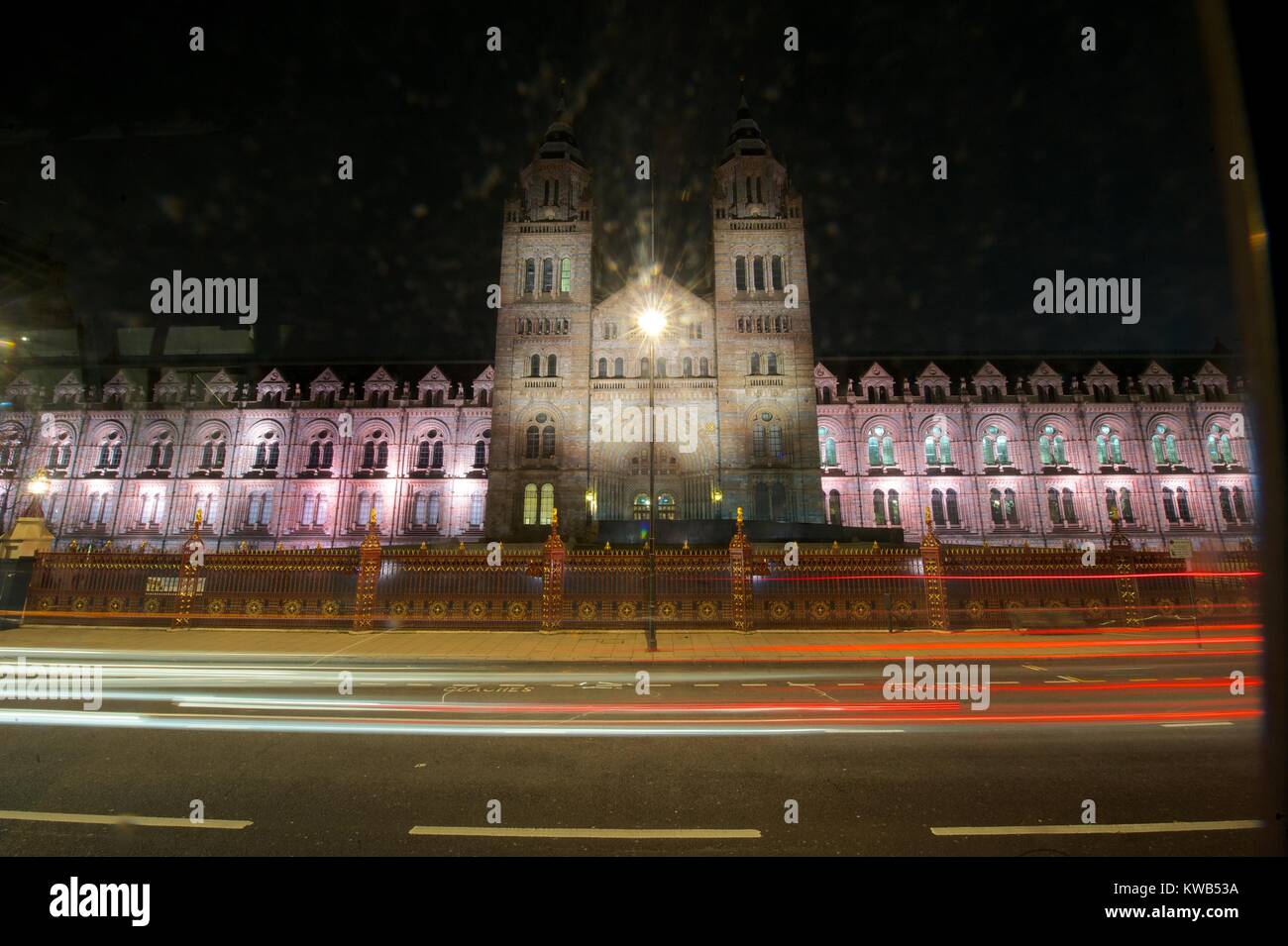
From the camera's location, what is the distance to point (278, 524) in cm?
4100

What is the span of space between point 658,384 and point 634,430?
3538 millimetres

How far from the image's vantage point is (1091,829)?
369 centimetres

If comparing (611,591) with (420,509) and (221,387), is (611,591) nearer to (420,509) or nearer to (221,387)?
(420,509)

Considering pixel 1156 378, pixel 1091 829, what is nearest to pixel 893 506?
pixel 1156 378

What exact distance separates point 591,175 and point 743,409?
21.3 m

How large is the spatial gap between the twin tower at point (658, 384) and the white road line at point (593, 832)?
28760 mm

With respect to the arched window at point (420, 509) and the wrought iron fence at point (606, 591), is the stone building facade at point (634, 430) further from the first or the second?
the wrought iron fence at point (606, 591)

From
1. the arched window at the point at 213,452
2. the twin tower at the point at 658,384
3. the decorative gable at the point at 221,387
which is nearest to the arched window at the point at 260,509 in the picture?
the arched window at the point at 213,452

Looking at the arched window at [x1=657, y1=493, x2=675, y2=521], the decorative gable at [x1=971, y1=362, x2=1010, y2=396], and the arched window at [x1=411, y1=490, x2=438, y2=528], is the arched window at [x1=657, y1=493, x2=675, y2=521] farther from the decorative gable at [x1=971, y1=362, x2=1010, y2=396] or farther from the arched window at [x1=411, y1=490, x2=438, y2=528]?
the decorative gable at [x1=971, y1=362, x2=1010, y2=396]

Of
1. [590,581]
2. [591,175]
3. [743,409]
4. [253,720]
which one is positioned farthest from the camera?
[591,175]

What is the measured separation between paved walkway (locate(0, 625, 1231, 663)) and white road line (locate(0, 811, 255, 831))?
6177 mm

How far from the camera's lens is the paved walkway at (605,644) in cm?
1060
